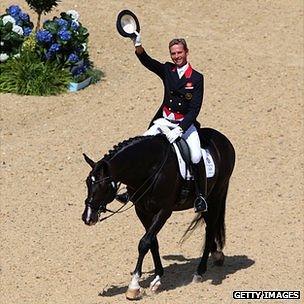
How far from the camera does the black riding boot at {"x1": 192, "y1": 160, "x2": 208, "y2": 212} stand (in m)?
10.5

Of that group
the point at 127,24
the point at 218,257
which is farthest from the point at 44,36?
the point at 218,257

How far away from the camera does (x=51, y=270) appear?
11125 millimetres

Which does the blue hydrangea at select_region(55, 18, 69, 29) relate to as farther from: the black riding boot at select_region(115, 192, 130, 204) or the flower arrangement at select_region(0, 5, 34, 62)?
the black riding boot at select_region(115, 192, 130, 204)

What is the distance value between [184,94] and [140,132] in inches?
208

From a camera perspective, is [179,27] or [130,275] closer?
[130,275]

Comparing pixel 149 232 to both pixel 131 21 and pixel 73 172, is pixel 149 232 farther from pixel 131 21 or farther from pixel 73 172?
pixel 73 172

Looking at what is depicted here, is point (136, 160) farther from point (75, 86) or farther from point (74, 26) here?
point (74, 26)

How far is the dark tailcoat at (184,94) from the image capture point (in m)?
10.3

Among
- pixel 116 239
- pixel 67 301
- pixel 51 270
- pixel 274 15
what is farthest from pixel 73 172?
pixel 274 15

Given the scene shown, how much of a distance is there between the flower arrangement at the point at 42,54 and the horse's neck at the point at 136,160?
290 inches

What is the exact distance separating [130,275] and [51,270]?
36.1 inches

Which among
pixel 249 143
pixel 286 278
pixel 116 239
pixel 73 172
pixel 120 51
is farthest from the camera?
pixel 120 51

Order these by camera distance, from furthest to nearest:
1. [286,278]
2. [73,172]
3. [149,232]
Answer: [73,172] < [286,278] < [149,232]

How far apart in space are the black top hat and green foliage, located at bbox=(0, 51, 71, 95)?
6491mm
